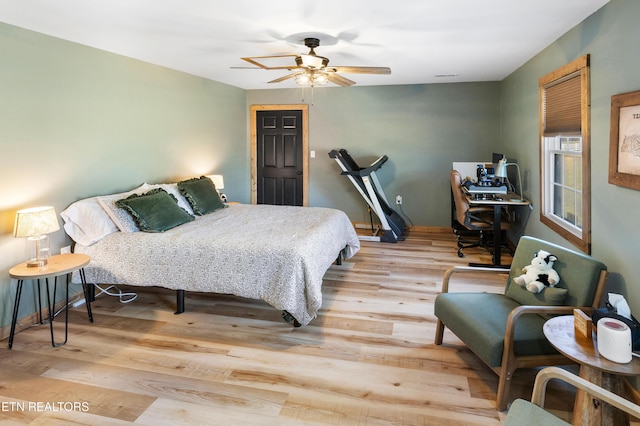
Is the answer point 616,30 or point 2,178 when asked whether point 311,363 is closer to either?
point 2,178

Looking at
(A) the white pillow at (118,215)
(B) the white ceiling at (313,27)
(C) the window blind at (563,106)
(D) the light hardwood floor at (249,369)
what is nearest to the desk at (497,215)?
(C) the window blind at (563,106)

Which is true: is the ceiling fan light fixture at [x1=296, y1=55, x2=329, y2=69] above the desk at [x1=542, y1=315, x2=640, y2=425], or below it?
above

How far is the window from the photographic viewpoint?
2.93m

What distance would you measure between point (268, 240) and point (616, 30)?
9.02 feet

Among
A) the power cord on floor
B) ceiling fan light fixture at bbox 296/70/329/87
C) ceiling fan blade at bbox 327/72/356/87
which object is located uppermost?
ceiling fan blade at bbox 327/72/356/87

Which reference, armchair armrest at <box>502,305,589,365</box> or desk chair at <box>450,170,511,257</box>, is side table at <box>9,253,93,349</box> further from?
desk chair at <box>450,170,511,257</box>

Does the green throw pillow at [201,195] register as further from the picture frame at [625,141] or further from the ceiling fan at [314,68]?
the picture frame at [625,141]

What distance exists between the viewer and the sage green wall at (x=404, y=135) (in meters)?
6.22

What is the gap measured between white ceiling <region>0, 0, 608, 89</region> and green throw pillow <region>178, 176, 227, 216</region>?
137 centimetres

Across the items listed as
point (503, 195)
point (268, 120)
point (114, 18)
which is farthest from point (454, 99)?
point (114, 18)

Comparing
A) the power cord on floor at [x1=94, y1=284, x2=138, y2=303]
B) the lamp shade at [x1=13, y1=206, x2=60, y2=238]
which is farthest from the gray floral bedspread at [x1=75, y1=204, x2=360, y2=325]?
the lamp shade at [x1=13, y1=206, x2=60, y2=238]

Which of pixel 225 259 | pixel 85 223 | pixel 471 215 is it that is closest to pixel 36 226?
pixel 85 223

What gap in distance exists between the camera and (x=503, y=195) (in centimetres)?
485

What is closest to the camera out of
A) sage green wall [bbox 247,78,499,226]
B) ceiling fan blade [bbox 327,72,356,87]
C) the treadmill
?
ceiling fan blade [bbox 327,72,356,87]
